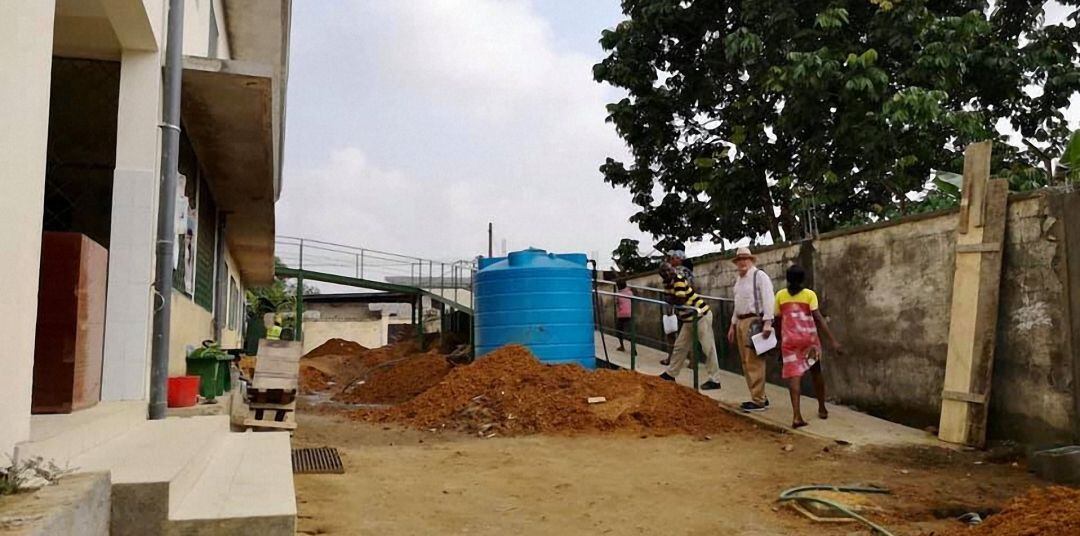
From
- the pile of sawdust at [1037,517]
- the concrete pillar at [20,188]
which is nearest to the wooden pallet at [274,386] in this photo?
the concrete pillar at [20,188]

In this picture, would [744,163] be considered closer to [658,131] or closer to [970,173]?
[658,131]

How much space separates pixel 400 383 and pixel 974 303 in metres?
9.24

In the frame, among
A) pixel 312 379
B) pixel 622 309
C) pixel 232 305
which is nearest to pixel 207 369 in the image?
pixel 622 309

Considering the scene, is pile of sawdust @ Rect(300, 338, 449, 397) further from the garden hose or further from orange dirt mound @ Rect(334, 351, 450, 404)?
the garden hose

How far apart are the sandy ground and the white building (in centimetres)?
171

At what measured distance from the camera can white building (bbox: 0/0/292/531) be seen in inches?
103

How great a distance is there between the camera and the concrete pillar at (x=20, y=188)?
251 cm

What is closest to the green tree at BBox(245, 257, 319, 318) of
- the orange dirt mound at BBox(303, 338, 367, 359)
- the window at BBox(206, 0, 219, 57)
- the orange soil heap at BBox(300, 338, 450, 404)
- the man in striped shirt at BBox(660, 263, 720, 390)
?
the orange dirt mound at BBox(303, 338, 367, 359)

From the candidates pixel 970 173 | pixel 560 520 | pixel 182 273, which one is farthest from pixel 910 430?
pixel 182 273

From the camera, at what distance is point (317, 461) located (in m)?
6.27

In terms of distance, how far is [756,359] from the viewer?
7.95 m

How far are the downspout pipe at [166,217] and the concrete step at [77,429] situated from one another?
0.19 meters

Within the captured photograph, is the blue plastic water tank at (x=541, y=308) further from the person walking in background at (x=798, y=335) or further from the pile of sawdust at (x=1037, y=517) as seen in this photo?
the pile of sawdust at (x=1037, y=517)

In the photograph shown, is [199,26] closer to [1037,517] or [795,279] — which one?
[795,279]
